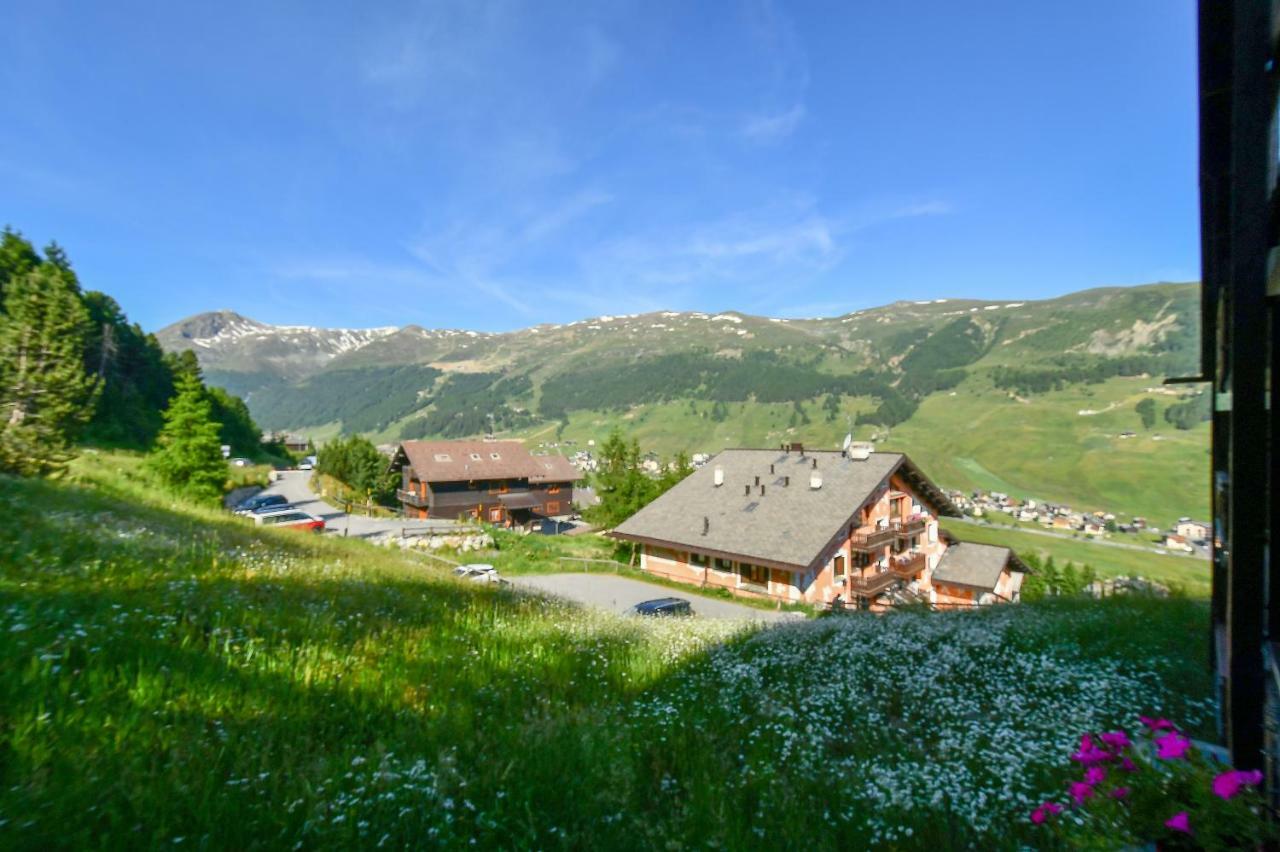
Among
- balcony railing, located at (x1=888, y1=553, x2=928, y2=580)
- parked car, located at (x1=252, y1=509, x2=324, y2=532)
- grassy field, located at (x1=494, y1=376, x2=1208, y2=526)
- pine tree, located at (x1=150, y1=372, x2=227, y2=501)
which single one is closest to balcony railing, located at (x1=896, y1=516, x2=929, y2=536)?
balcony railing, located at (x1=888, y1=553, x2=928, y2=580)

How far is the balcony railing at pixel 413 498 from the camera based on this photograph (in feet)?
210

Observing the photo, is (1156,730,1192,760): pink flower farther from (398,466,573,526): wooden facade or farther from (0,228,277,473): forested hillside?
(398,466,573,526): wooden facade

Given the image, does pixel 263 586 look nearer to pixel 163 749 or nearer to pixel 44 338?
pixel 163 749

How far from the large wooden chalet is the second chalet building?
30.6 meters

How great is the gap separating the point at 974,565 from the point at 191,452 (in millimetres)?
54828

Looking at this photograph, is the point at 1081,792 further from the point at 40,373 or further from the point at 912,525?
the point at 912,525

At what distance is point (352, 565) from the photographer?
1212 centimetres

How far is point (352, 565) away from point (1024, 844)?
12.3 metres

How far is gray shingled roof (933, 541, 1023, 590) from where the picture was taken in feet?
122

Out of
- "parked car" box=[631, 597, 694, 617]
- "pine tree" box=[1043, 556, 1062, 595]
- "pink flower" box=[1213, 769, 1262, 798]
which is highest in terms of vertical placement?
"pink flower" box=[1213, 769, 1262, 798]

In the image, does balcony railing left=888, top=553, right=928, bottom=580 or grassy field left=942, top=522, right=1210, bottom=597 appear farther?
grassy field left=942, top=522, right=1210, bottom=597

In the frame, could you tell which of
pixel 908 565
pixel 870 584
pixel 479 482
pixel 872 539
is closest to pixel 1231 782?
pixel 870 584

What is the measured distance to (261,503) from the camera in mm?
56969

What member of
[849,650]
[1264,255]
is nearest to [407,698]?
[849,650]
